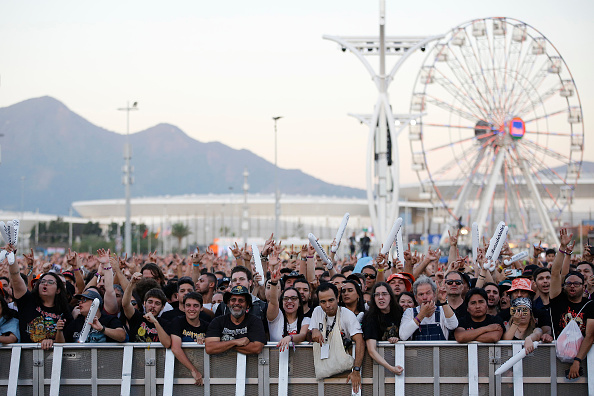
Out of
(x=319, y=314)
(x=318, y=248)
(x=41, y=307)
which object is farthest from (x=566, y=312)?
(x=41, y=307)

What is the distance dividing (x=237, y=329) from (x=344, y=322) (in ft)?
3.17

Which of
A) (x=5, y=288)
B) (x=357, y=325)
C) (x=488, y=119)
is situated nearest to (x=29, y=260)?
(x=5, y=288)

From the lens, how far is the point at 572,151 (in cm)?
4934

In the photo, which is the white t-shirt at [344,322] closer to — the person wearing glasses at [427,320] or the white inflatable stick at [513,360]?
the person wearing glasses at [427,320]

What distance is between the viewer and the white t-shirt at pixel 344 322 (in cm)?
754

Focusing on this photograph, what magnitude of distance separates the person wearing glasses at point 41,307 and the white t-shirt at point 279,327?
2028 mm

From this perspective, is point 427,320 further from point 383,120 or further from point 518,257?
point 383,120

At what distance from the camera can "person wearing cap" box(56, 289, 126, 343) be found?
25.6 feet

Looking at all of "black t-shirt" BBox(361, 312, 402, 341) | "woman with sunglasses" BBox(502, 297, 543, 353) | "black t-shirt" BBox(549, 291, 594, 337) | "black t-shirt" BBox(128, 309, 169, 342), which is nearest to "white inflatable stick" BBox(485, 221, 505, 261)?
"black t-shirt" BBox(549, 291, 594, 337)

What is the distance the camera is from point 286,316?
26.4ft

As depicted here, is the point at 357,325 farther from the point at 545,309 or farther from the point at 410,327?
the point at 545,309

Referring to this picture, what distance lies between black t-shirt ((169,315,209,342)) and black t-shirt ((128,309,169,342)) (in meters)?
0.10

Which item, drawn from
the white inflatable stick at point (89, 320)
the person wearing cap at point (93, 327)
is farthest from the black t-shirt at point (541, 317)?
the white inflatable stick at point (89, 320)

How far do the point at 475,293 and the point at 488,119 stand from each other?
42.8m
